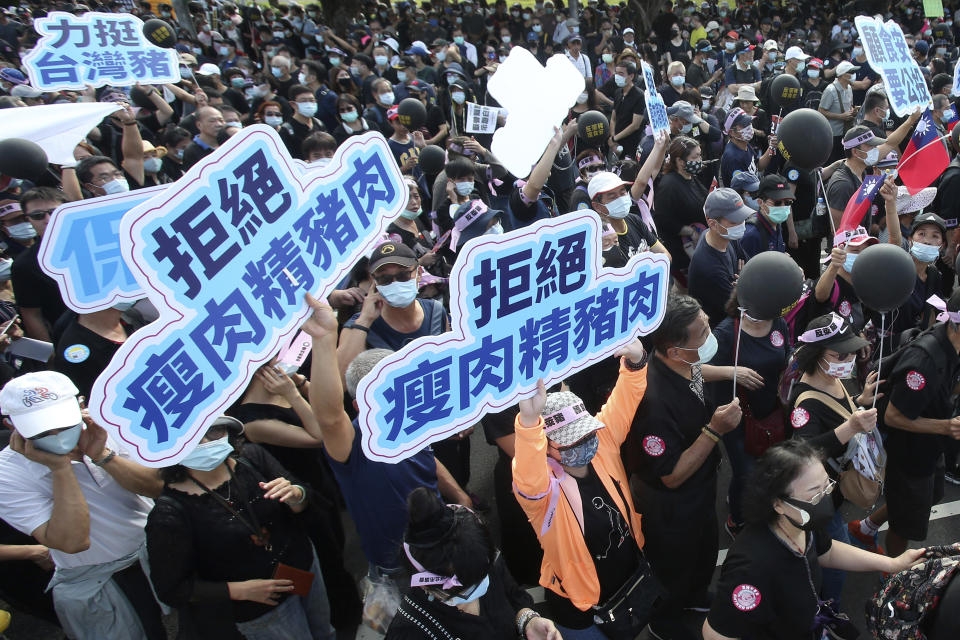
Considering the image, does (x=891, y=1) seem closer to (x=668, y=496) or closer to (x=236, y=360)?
(x=668, y=496)

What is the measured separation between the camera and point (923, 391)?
329 centimetres

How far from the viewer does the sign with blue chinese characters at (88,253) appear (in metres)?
2.33

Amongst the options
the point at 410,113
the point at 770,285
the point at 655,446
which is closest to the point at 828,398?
the point at 770,285

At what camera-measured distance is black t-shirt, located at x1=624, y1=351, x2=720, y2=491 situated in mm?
3027

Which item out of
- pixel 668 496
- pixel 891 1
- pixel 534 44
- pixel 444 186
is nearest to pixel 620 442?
pixel 668 496

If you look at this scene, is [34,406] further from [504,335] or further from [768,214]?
[768,214]

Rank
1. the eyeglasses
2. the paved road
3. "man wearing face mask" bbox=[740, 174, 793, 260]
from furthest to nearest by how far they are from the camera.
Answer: "man wearing face mask" bbox=[740, 174, 793, 260] → the paved road → the eyeglasses

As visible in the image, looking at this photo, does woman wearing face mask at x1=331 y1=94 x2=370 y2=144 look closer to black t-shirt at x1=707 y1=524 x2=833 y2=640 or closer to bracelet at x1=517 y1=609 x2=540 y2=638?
bracelet at x1=517 y1=609 x2=540 y2=638

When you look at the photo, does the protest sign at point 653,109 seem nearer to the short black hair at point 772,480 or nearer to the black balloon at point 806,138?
the black balloon at point 806,138

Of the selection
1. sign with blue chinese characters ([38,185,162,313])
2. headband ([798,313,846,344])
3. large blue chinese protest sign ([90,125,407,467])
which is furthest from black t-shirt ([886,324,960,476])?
sign with blue chinese characters ([38,185,162,313])

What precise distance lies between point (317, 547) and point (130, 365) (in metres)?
1.86

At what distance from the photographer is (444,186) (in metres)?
5.64

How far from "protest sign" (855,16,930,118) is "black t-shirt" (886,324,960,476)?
2946mm

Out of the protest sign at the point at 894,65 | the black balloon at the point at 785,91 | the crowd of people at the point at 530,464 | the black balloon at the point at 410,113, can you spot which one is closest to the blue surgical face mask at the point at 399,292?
the crowd of people at the point at 530,464
